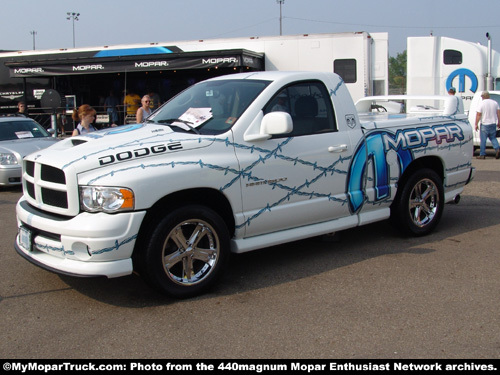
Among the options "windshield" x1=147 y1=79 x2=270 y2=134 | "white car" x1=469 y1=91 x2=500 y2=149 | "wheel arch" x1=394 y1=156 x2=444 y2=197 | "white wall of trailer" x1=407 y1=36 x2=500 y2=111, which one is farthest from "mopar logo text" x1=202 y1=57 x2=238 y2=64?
"windshield" x1=147 y1=79 x2=270 y2=134

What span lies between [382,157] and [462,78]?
1196cm

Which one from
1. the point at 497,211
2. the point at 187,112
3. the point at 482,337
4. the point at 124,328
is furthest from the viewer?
the point at 497,211

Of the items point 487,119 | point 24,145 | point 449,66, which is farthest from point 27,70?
point 487,119

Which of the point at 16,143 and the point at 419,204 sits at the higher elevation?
the point at 16,143

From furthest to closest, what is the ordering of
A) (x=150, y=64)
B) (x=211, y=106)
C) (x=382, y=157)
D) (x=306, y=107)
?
(x=150, y=64) < (x=382, y=157) < (x=306, y=107) < (x=211, y=106)

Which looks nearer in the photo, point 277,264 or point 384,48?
point 277,264

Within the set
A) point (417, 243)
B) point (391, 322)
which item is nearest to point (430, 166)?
point (417, 243)

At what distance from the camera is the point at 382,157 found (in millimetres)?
5605

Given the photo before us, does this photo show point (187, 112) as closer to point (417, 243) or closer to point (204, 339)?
point (204, 339)

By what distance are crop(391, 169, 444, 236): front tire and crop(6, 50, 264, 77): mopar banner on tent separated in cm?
1101

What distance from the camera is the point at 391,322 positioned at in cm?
390

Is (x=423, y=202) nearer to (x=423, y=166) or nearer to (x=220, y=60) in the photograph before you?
(x=423, y=166)

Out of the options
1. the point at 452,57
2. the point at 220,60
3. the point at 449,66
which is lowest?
the point at 449,66

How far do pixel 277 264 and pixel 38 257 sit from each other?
2.23 meters
